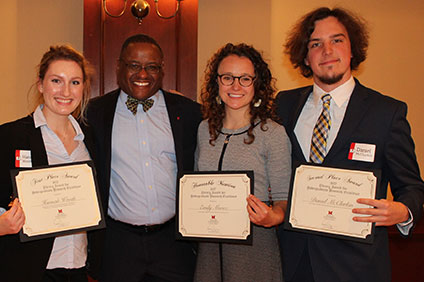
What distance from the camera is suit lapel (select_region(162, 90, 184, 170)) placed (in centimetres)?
256

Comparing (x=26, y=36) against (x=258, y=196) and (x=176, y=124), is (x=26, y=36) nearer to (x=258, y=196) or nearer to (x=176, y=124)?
(x=176, y=124)

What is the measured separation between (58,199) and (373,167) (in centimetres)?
167

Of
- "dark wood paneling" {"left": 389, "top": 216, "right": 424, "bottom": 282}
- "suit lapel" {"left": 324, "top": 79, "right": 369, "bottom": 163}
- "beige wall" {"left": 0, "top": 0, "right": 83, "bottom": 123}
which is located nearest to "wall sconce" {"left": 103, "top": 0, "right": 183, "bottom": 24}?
"beige wall" {"left": 0, "top": 0, "right": 83, "bottom": 123}

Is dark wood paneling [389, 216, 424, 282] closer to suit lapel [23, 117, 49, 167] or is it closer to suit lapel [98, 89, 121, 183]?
suit lapel [98, 89, 121, 183]

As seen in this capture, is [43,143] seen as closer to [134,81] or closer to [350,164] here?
[134,81]

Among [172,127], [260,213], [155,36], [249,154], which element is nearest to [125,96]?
[172,127]

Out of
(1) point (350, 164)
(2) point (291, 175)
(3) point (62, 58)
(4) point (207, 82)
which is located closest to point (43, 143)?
(3) point (62, 58)

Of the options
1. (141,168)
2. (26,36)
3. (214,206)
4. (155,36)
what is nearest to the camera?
(214,206)

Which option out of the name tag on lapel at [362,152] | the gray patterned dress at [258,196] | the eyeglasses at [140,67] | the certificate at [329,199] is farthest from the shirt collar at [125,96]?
the name tag on lapel at [362,152]

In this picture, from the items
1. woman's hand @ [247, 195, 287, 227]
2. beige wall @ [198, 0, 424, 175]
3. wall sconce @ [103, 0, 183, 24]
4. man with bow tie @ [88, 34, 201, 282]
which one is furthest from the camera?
beige wall @ [198, 0, 424, 175]

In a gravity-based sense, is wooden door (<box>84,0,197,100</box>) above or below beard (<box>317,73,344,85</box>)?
above

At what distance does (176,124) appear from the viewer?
264 centimetres

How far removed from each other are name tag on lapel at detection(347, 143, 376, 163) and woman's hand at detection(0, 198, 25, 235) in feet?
5.56

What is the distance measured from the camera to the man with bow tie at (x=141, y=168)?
2.44 meters
